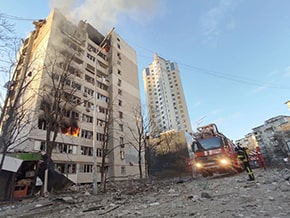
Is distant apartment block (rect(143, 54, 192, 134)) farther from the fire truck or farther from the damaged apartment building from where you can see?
the fire truck

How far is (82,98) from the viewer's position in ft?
91.6

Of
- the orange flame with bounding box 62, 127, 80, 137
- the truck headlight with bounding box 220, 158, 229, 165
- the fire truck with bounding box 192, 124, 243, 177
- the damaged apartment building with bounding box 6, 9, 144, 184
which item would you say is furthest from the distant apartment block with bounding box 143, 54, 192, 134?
the truck headlight with bounding box 220, 158, 229, 165

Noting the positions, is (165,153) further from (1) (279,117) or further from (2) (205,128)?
(1) (279,117)

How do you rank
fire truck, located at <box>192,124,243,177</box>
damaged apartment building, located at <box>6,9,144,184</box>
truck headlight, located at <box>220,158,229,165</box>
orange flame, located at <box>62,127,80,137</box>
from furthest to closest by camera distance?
orange flame, located at <box>62,127,80,137</box> < damaged apartment building, located at <box>6,9,144,184</box> < fire truck, located at <box>192,124,243,177</box> < truck headlight, located at <box>220,158,229,165</box>

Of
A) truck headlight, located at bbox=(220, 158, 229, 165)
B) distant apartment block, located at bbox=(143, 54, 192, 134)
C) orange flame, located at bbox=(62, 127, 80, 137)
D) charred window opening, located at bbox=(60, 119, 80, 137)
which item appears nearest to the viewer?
truck headlight, located at bbox=(220, 158, 229, 165)

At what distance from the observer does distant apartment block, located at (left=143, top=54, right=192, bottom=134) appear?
81206 millimetres

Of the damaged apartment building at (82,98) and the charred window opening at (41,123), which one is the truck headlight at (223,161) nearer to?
the damaged apartment building at (82,98)

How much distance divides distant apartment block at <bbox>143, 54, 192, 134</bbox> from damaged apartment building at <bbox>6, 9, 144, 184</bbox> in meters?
40.9

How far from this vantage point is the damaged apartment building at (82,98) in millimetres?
20344

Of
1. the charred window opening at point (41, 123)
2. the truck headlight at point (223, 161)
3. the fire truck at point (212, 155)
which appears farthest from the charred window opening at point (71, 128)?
the truck headlight at point (223, 161)

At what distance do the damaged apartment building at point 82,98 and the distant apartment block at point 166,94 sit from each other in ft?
134

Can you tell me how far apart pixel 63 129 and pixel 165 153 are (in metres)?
25.7

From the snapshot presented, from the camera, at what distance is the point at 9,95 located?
10.8 meters

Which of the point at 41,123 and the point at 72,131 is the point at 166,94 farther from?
the point at 41,123
